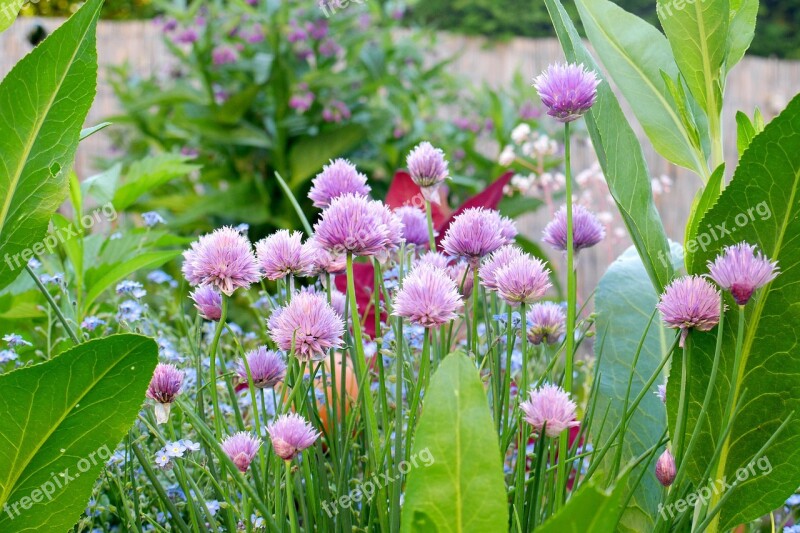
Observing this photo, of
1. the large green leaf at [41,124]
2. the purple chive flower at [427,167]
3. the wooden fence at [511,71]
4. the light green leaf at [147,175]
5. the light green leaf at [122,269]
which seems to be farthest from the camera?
the wooden fence at [511,71]

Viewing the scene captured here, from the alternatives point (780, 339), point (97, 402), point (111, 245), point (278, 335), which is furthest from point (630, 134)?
point (111, 245)

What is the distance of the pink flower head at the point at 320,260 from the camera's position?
2.23 feet

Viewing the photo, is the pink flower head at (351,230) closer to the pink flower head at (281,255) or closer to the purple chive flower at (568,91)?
the pink flower head at (281,255)

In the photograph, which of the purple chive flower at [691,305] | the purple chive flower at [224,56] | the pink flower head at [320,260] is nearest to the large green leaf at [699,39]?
the purple chive flower at [691,305]

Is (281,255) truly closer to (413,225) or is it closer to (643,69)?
(413,225)

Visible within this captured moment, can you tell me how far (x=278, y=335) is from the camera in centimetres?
61

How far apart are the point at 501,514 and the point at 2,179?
496mm

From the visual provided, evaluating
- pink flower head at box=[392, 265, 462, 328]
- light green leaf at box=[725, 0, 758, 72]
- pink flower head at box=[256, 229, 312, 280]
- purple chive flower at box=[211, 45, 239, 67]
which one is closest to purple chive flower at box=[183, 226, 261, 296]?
pink flower head at box=[256, 229, 312, 280]

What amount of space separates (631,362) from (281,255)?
1.40 feet

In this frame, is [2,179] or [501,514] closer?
[501,514]

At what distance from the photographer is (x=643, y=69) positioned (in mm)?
828

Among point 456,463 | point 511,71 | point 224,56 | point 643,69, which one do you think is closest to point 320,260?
point 456,463

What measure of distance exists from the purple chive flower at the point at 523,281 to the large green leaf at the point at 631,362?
0.70 feet

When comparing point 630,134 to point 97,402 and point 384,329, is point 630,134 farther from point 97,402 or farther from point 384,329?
point 97,402
